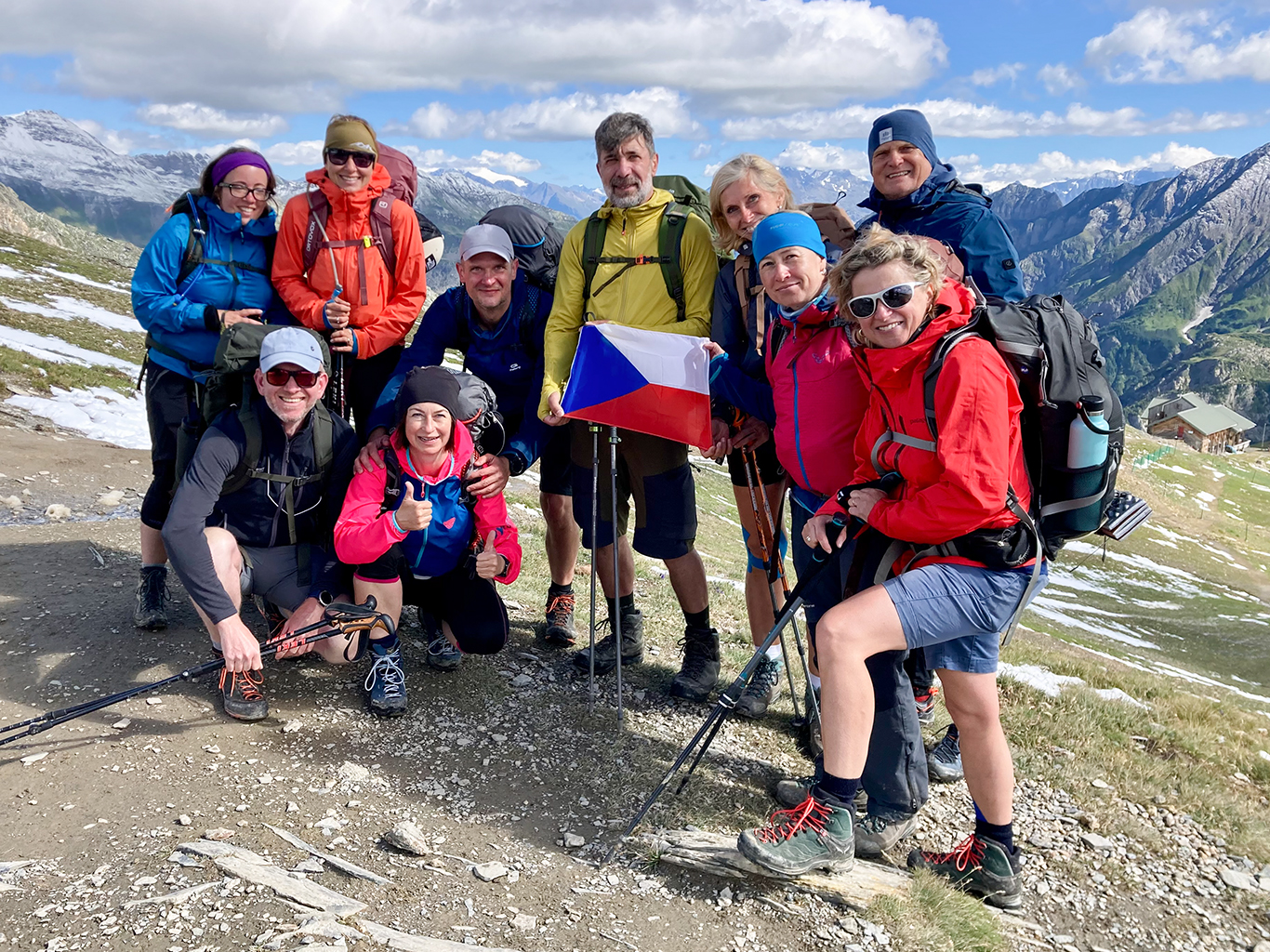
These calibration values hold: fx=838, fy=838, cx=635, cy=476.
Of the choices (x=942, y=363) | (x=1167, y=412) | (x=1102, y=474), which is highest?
(x=942, y=363)

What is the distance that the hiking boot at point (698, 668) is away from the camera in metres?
8.28

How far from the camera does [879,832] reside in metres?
6.11

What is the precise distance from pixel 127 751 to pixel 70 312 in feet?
157

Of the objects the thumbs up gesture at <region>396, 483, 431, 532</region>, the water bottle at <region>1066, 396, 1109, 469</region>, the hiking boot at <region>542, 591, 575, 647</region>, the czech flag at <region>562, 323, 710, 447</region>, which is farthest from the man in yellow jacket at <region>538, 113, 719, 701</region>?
the water bottle at <region>1066, 396, 1109, 469</region>

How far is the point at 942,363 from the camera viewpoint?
4.84 m

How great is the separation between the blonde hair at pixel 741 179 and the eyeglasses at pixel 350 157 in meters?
3.23

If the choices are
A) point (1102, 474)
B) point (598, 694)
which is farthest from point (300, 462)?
point (1102, 474)

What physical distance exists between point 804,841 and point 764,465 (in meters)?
3.48

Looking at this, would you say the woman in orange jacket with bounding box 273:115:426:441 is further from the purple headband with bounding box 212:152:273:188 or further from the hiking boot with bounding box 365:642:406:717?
the hiking boot with bounding box 365:642:406:717

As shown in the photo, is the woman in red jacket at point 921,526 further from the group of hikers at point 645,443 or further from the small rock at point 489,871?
the small rock at point 489,871

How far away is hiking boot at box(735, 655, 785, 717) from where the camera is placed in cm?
806

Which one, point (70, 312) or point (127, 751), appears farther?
point (70, 312)

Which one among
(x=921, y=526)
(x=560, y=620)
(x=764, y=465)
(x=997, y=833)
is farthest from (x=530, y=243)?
(x=997, y=833)

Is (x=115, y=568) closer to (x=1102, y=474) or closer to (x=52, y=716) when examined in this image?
(x=52, y=716)
